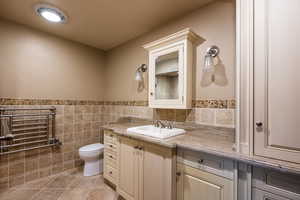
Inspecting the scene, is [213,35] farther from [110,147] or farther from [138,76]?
[110,147]

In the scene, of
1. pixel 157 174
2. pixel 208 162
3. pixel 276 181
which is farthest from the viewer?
pixel 157 174

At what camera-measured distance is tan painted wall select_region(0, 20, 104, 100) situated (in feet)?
6.02

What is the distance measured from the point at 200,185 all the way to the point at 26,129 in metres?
2.24

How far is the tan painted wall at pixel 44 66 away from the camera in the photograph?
6.02ft

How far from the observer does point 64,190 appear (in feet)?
5.98

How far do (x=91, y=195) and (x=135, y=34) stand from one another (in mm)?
2267

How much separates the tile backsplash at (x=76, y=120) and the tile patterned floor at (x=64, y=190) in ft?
0.48

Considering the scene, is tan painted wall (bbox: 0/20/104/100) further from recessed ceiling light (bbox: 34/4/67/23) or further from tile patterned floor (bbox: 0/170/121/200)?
tile patterned floor (bbox: 0/170/121/200)

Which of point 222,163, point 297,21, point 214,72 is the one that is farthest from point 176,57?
point 222,163

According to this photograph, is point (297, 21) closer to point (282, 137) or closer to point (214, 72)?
point (282, 137)

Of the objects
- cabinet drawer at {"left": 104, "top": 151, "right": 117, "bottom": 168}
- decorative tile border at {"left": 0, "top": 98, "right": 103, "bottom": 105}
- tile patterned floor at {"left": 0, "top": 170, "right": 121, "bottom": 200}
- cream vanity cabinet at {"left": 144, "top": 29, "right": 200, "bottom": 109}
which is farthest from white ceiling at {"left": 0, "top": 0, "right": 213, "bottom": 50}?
tile patterned floor at {"left": 0, "top": 170, "right": 121, "bottom": 200}

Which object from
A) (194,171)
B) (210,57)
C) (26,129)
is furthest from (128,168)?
(26,129)

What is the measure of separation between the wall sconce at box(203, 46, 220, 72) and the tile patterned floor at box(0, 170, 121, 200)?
1.79 meters

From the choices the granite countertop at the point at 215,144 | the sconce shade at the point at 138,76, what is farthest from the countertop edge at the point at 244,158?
the sconce shade at the point at 138,76
